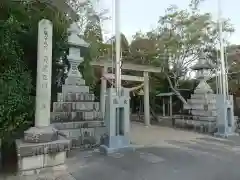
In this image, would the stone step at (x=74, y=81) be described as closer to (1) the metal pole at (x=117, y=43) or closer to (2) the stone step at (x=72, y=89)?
(2) the stone step at (x=72, y=89)

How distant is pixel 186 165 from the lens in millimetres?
4160

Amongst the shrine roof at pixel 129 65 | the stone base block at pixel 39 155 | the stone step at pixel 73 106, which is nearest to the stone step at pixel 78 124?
the stone step at pixel 73 106

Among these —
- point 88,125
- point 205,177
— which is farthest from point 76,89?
point 205,177

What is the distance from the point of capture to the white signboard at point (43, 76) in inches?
151

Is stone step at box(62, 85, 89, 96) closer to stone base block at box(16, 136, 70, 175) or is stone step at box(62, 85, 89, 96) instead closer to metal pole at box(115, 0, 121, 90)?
metal pole at box(115, 0, 121, 90)

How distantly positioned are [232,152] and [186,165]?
6.46 ft

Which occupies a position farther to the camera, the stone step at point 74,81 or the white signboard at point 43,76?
the stone step at point 74,81

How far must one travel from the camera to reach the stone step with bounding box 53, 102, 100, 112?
224 inches

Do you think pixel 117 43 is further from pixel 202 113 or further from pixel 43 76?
pixel 202 113

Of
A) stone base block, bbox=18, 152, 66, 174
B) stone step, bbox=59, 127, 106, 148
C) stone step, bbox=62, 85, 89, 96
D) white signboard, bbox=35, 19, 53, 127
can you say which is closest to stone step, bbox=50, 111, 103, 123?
stone step, bbox=59, 127, 106, 148

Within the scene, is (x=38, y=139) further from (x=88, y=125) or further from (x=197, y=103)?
(x=197, y=103)

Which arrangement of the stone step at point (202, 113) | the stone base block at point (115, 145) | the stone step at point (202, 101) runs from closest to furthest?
the stone base block at point (115, 145) < the stone step at point (202, 113) < the stone step at point (202, 101)

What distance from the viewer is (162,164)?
425 centimetres

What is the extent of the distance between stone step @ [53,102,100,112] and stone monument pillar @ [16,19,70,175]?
5.89 feet
